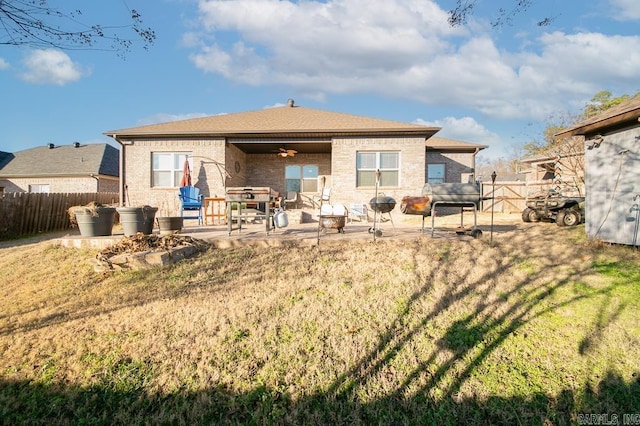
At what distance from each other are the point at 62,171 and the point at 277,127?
55.9ft

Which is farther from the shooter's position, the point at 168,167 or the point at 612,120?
the point at 168,167

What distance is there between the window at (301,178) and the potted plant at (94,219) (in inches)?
367

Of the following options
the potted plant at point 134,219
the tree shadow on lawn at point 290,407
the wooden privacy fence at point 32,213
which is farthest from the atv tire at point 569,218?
the wooden privacy fence at point 32,213

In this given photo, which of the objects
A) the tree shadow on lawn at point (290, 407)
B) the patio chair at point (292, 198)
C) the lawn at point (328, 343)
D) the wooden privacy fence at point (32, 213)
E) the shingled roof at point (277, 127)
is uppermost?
the shingled roof at point (277, 127)

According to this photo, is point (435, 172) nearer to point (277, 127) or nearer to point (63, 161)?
point (277, 127)

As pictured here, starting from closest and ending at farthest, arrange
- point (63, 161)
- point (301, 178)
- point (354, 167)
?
point (354, 167)
point (301, 178)
point (63, 161)

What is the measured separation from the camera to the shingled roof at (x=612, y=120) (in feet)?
17.8

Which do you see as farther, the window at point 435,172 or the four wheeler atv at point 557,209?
the window at point 435,172

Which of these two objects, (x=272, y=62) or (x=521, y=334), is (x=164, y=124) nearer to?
(x=272, y=62)

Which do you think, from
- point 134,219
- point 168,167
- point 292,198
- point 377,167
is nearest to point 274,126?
point 292,198

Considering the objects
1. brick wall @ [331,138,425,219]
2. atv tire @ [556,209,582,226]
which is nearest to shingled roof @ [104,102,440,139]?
brick wall @ [331,138,425,219]

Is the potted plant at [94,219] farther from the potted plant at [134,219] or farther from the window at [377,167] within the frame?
the window at [377,167]

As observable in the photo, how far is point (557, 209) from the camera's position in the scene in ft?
30.2

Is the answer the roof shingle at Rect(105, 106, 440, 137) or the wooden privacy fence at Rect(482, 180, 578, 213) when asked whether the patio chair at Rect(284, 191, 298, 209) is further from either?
the wooden privacy fence at Rect(482, 180, 578, 213)
